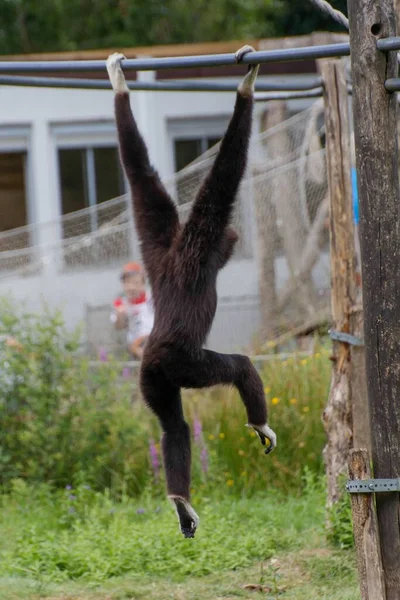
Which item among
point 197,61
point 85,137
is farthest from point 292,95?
point 85,137

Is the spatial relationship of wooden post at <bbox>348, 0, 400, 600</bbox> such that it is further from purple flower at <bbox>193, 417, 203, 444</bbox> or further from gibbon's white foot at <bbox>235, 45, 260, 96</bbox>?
purple flower at <bbox>193, 417, 203, 444</bbox>

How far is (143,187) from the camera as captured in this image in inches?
181

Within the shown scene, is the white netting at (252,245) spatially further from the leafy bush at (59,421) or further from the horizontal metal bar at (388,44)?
the horizontal metal bar at (388,44)

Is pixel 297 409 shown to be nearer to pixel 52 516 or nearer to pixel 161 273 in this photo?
pixel 52 516

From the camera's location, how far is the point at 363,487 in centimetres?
410

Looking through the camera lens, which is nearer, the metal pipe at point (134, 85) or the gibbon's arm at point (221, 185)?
the gibbon's arm at point (221, 185)

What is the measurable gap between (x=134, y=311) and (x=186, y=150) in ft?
18.8

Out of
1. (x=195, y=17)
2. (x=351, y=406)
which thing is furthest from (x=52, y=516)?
(x=195, y=17)

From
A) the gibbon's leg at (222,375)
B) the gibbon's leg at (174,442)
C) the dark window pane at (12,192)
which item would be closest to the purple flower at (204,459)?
the gibbon's leg at (174,442)

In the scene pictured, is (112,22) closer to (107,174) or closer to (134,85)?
(107,174)

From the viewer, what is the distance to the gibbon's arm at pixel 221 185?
4.34 metres

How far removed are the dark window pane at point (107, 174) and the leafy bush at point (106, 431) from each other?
6822mm

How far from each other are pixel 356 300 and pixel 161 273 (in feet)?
7.80

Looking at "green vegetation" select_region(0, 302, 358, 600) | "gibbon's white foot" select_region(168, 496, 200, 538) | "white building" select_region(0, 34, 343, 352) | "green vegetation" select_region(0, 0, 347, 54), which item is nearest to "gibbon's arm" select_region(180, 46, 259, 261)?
"gibbon's white foot" select_region(168, 496, 200, 538)
